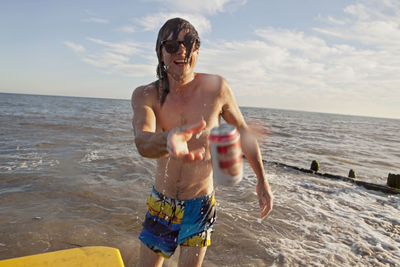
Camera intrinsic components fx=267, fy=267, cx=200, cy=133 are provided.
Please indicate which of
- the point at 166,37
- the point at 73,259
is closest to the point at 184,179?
the point at 166,37

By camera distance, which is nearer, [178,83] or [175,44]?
[175,44]

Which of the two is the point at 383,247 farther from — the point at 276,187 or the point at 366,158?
the point at 366,158

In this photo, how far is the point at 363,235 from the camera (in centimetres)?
528

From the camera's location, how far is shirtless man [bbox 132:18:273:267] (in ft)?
7.48

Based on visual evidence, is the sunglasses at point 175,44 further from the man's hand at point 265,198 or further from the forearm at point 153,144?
the man's hand at point 265,198

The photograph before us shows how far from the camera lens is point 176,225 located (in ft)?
7.72

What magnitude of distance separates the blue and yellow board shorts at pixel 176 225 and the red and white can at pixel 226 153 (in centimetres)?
79

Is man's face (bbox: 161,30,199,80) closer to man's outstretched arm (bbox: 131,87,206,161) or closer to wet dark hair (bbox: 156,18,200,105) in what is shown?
wet dark hair (bbox: 156,18,200,105)

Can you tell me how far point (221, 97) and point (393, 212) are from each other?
6.59 meters

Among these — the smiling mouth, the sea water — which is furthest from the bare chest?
the sea water

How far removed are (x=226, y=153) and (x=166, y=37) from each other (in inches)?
48.2

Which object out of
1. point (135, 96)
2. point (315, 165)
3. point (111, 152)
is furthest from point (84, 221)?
point (315, 165)

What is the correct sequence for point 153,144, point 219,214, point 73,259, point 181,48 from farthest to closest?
1. point 219,214
2. point 73,259
3. point 181,48
4. point 153,144

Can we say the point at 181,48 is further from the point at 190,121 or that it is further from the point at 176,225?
the point at 176,225
